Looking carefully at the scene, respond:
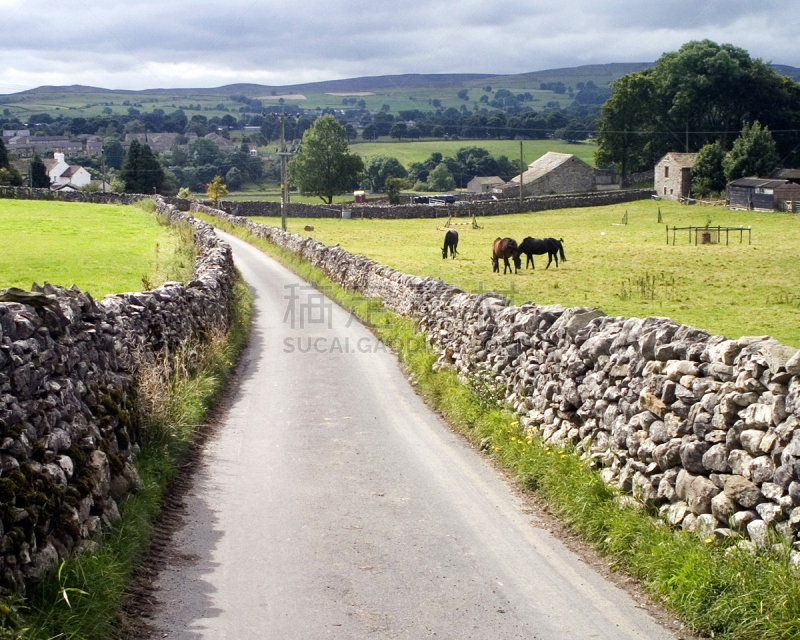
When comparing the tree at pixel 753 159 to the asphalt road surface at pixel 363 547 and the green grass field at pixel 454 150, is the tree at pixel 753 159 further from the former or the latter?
the green grass field at pixel 454 150

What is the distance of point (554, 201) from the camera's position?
82.5 metres

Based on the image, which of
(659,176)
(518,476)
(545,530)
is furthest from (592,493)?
(659,176)

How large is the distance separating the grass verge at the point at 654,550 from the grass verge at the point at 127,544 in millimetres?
4327

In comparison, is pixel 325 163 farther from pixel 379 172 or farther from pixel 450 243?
pixel 450 243

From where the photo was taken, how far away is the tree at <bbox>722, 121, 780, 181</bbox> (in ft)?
254

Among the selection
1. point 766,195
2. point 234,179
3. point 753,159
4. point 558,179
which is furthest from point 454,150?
point 766,195

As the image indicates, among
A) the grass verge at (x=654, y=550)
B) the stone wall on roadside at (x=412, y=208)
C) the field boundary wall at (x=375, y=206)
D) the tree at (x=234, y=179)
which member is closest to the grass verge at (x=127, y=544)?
the grass verge at (x=654, y=550)

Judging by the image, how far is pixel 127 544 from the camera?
7.93 m

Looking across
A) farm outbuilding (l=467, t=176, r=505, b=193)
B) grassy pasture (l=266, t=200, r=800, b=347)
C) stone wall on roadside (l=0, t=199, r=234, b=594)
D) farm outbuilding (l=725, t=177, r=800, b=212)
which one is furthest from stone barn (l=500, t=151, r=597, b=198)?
stone wall on roadside (l=0, t=199, r=234, b=594)

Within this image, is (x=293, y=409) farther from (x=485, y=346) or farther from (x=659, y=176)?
(x=659, y=176)

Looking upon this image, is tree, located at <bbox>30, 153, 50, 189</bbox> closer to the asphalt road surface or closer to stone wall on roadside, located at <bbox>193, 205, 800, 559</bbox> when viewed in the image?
the asphalt road surface

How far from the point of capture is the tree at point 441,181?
140 metres

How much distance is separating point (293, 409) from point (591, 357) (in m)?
6.36

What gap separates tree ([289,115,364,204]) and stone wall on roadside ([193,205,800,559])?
297 feet
